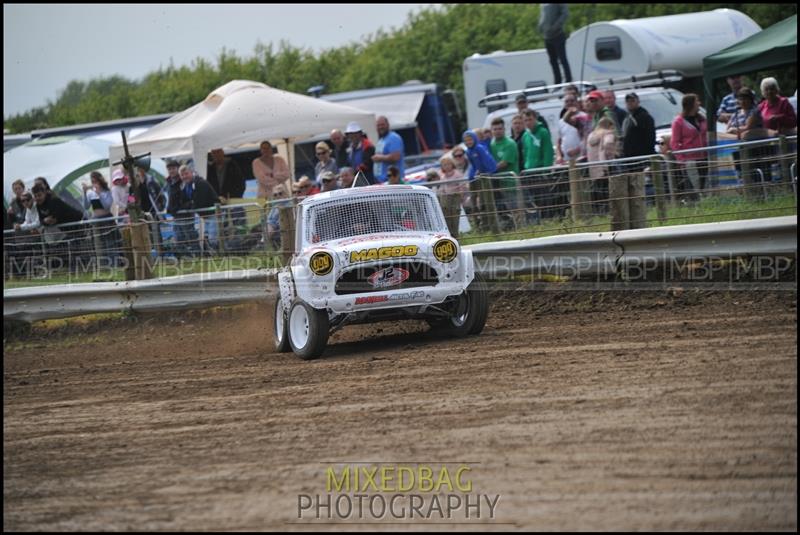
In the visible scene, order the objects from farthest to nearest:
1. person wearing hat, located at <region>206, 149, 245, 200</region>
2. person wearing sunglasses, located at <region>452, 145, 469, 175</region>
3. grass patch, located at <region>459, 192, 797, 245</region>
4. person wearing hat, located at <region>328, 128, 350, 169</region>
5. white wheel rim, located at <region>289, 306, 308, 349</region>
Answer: person wearing hat, located at <region>206, 149, 245, 200</region> < person wearing hat, located at <region>328, 128, 350, 169</region> < person wearing sunglasses, located at <region>452, 145, 469, 175</region> < grass patch, located at <region>459, 192, 797, 245</region> < white wheel rim, located at <region>289, 306, 308, 349</region>

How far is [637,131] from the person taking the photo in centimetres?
1460

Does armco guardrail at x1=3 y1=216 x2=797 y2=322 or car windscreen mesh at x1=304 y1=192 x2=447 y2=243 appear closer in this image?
armco guardrail at x1=3 y1=216 x2=797 y2=322

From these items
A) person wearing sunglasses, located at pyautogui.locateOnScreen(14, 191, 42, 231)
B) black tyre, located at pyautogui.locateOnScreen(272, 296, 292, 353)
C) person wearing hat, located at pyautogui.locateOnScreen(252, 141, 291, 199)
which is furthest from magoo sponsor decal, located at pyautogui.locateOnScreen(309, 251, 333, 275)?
person wearing sunglasses, located at pyautogui.locateOnScreen(14, 191, 42, 231)

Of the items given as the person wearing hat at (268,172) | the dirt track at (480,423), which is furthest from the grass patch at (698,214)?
the person wearing hat at (268,172)

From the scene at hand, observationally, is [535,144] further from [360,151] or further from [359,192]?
[359,192]

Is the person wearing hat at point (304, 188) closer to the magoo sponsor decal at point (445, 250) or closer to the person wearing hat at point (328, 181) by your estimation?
the person wearing hat at point (328, 181)

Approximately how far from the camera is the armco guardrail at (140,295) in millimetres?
14617

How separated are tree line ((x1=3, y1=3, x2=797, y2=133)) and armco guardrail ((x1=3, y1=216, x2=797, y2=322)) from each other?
2463 centimetres

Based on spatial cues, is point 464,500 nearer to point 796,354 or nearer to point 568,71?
point 796,354

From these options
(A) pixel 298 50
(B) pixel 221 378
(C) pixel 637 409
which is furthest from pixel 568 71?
(A) pixel 298 50

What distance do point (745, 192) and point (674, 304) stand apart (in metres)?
1.34

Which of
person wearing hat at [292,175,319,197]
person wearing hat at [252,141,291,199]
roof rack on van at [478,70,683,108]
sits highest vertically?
roof rack on van at [478,70,683,108]

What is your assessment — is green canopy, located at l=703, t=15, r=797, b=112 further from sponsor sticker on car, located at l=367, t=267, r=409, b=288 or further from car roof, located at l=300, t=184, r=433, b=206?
sponsor sticker on car, located at l=367, t=267, r=409, b=288

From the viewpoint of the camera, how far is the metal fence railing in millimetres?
11977
